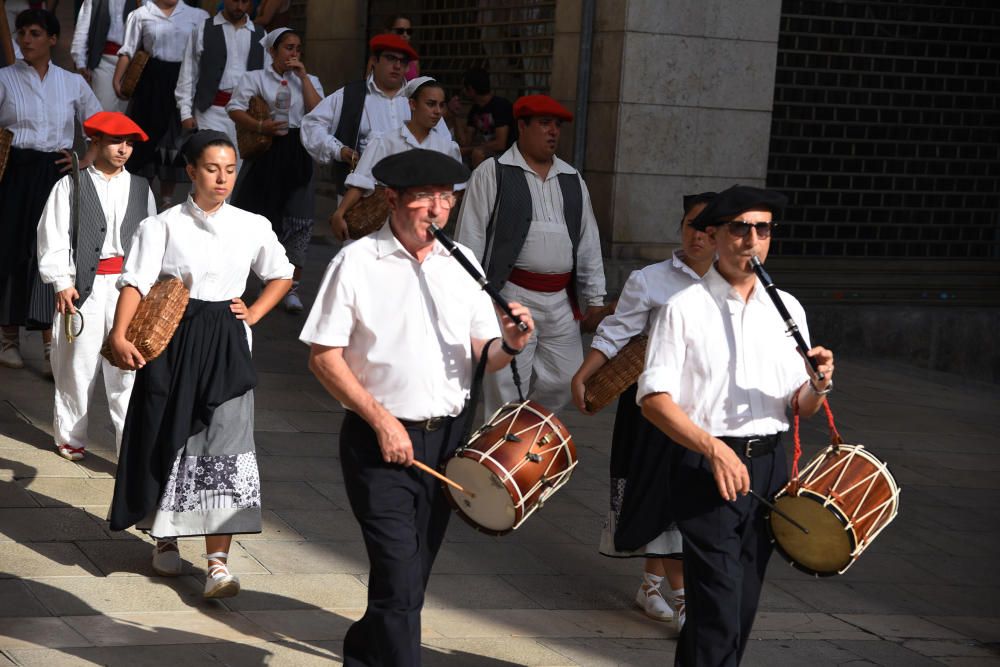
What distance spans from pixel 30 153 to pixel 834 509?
6.21 metres

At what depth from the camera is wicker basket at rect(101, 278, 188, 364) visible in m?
5.71

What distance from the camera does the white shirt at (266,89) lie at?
10.2m

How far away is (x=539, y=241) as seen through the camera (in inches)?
280

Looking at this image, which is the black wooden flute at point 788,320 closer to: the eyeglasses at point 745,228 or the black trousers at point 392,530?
the eyeglasses at point 745,228

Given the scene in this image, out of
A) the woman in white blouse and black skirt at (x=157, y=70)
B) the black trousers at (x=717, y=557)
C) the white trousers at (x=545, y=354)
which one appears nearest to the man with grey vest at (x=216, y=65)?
the woman in white blouse and black skirt at (x=157, y=70)

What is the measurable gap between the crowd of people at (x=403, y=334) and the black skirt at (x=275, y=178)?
3.20ft

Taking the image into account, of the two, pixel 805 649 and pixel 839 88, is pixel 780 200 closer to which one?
pixel 805 649

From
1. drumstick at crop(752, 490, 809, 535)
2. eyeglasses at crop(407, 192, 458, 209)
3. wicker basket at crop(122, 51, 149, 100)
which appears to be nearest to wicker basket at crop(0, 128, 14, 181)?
wicker basket at crop(122, 51, 149, 100)

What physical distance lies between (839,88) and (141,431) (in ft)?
30.0

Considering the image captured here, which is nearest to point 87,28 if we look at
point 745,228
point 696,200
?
point 696,200

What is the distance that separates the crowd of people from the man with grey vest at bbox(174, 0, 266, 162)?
5.42 feet

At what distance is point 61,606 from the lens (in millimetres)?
5566

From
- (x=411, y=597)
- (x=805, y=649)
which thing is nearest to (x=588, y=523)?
(x=805, y=649)

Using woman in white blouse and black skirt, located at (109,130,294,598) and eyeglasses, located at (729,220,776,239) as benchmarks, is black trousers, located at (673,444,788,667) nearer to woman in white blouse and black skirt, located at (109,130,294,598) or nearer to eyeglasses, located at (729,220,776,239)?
eyeglasses, located at (729,220,776,239)
